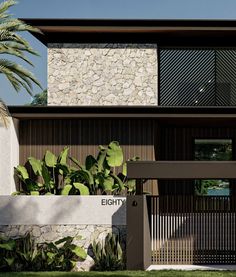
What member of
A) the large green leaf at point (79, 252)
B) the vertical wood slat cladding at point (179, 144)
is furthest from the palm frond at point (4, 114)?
the vertical wood slat cladding at point (179, 144)

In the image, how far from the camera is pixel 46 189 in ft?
72.7

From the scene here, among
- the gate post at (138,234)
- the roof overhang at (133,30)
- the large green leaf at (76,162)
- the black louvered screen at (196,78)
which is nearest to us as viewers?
the gate post at (138,234)

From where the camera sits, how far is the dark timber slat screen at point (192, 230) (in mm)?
18781

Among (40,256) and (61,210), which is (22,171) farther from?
(40,256)

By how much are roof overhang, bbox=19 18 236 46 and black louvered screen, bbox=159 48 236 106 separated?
729 mm

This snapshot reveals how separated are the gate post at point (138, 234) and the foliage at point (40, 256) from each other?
5.36 ft

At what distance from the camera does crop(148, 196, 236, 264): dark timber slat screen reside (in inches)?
739

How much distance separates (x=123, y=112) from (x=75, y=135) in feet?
7.61

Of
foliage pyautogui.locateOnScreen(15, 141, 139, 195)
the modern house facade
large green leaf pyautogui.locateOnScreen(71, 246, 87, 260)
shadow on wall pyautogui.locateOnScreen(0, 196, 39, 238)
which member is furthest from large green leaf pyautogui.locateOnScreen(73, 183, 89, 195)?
the modern house facade

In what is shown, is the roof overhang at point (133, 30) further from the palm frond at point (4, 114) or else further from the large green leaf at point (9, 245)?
the large green leaf at point (9, 245)

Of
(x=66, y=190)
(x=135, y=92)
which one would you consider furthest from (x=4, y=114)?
(x=135, y=92)

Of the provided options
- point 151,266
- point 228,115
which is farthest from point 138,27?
point 151,266

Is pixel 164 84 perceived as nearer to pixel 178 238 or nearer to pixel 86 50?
pixel 86 50

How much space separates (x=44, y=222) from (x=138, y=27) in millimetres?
9320
